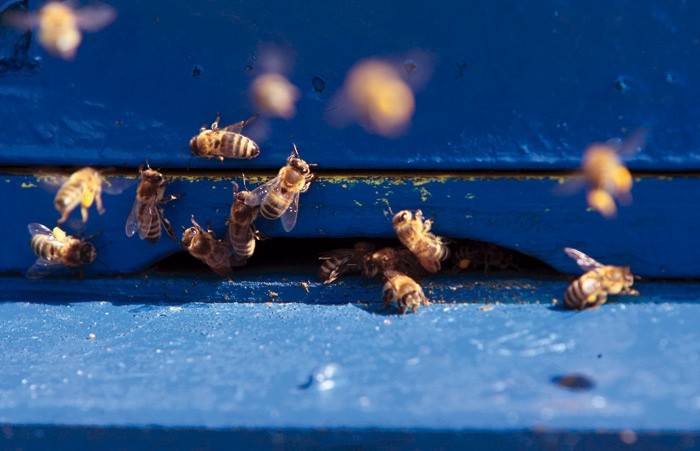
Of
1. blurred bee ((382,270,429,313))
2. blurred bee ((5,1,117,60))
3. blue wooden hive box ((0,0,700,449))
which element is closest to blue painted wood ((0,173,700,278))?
blue wooden hive box ((0,0,700,449))

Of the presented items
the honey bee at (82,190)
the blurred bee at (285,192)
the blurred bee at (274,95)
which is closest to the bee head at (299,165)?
the blurred bee at (285,192)

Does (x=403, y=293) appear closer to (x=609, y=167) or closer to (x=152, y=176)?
(x=609, y=167)

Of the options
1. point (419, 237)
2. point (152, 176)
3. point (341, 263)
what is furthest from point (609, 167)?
point (152, 176)

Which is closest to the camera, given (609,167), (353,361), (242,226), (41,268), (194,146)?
(353,361)

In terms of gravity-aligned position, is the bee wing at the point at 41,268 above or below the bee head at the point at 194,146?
below

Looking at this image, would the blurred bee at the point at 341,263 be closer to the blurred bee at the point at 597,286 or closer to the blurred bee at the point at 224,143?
the blurred bee at the point at 224,143

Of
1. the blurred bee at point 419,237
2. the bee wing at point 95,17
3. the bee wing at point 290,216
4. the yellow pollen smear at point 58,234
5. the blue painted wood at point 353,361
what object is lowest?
the blue painted wood at point 353,361
